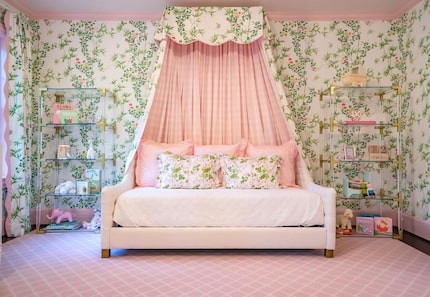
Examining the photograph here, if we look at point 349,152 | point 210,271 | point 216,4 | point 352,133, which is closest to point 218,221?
point 210,271

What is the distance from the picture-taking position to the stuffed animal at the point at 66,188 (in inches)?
140

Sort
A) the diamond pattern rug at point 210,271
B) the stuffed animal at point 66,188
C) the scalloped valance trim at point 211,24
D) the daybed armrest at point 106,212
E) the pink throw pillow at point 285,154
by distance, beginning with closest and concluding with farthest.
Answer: the diamond pattern rug at point 210,271, the daybed armrest at point 106,212, the pink throw pillow at point 285,154, the scalloped valance trim at point 211,24, the stuffed animal at point 66,188

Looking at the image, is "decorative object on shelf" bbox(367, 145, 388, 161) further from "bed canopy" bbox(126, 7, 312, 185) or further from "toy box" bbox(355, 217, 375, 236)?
"bed canopy" bbox(126, 7, 312, 185)

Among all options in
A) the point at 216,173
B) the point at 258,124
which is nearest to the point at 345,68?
the point at 258,124

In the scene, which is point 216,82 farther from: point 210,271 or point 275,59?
point 210,271

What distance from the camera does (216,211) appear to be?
8.89ft

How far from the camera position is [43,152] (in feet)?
12.6

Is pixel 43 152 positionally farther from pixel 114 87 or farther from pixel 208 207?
pixel 208 207

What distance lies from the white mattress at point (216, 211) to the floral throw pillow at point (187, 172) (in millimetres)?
370

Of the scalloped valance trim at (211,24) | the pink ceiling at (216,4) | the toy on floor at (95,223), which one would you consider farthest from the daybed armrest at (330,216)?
the toy on floor at (95,223)

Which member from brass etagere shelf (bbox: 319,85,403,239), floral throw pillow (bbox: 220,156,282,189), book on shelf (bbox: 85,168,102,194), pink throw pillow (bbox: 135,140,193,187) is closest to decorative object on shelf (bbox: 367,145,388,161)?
brass etagere shelf (bbox: 319,85,403,239)

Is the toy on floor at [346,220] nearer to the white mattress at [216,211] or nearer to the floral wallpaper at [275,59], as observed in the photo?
the floral wallpaper at [275,59]

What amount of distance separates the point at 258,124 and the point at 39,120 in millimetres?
2609

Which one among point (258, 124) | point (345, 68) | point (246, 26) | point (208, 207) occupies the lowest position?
point (208, 207)
